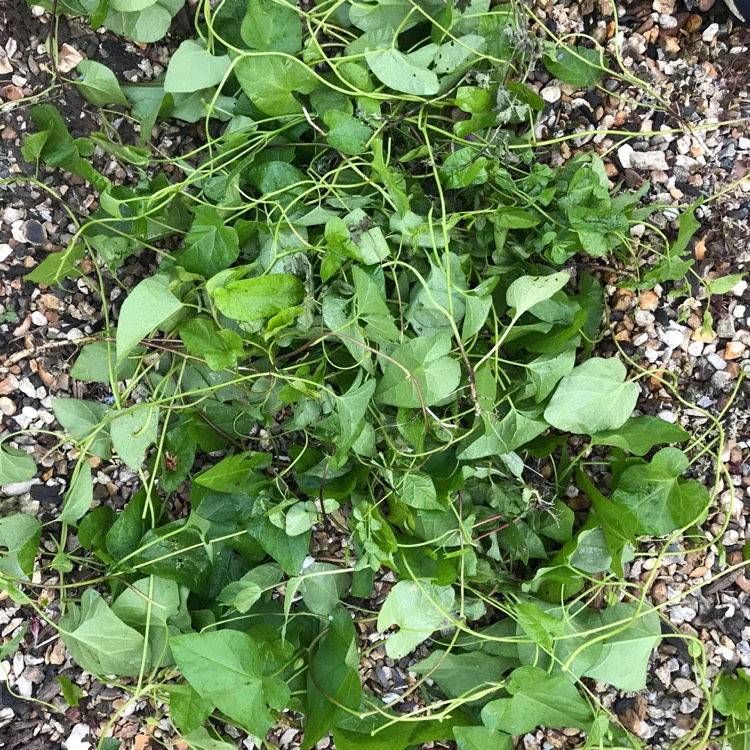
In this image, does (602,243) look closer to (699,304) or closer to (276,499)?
(699,304)

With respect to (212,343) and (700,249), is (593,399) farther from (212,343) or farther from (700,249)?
(212,343)

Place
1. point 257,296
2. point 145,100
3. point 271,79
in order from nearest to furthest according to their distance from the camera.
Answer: point 257,296, point 271,79, point 145,100

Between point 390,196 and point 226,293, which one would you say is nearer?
point 226,293

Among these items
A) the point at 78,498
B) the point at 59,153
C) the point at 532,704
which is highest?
the point at 59,153

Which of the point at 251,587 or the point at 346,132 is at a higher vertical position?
the point at 346,132

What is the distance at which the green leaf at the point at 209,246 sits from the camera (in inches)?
41.7

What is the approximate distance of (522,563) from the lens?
4.04ft

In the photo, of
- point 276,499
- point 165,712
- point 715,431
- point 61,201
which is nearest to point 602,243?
point 715,431

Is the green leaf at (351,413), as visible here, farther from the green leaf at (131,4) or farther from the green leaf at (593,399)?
the green leaf at (131,4)

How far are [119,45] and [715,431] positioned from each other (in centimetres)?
124

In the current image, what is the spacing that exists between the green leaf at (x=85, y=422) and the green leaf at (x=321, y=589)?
0.40 meters

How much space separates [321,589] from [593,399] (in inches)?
21.8

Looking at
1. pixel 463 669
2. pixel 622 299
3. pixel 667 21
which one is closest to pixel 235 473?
pixel 463 669

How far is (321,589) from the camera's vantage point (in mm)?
1168
